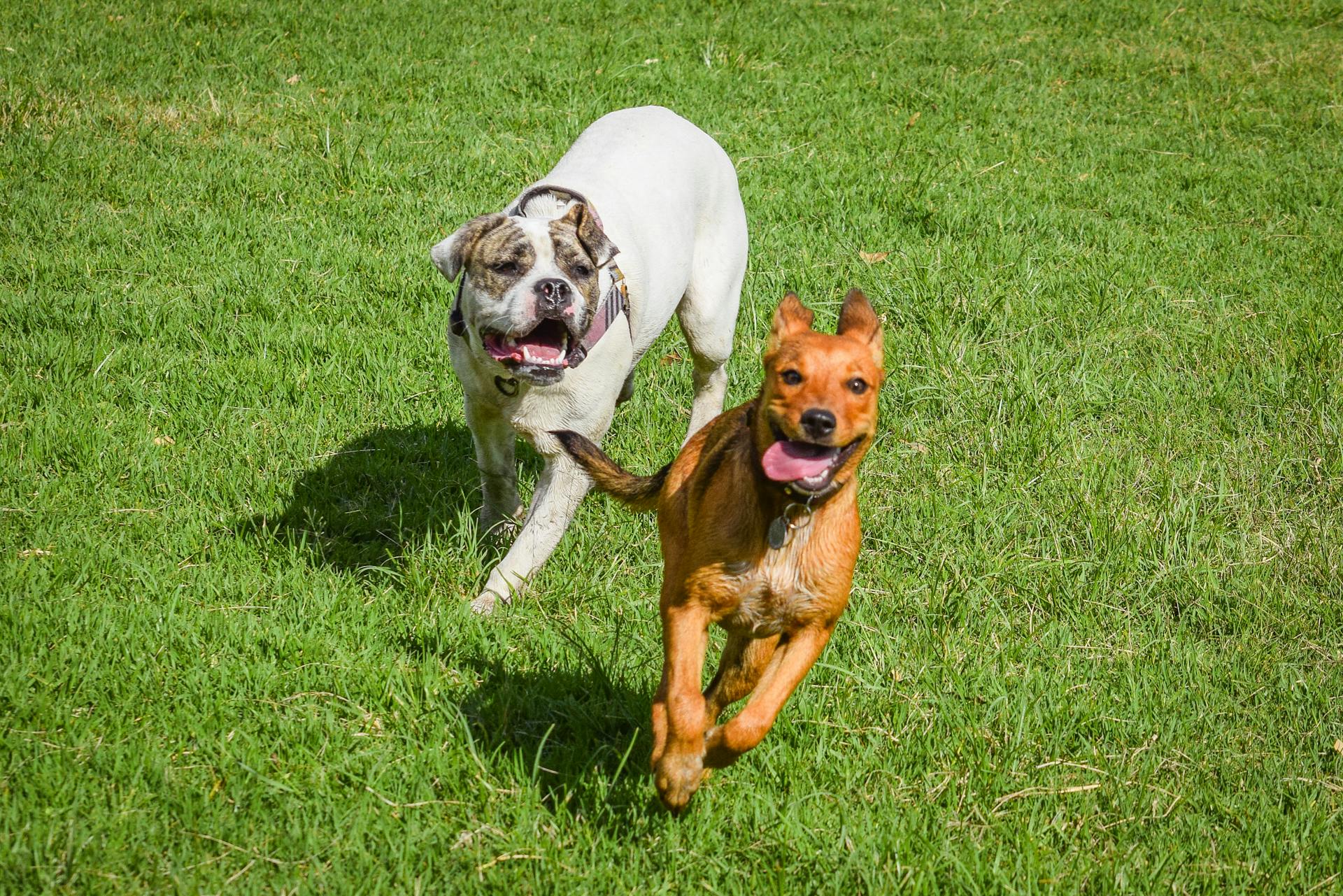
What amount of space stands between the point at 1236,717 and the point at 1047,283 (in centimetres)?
380

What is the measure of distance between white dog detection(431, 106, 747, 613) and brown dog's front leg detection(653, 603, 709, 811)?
1.57 meters

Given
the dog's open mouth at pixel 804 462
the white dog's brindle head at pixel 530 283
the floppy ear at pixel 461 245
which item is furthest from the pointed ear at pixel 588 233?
the dog's open mouth at pixel 804 462

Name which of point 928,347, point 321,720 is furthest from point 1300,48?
point 321,720

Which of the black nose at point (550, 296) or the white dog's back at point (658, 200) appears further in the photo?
the white dog's back at point (658, 200)

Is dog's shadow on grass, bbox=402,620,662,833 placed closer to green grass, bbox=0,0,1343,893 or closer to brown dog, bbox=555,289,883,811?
green grass, bbox=0,0,1343,893

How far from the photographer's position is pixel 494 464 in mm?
5395

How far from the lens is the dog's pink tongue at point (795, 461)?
3.06 m

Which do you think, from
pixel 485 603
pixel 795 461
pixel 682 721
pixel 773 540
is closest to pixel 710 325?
pixel 485 603

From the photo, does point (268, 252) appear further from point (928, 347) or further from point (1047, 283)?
point (1047, 283)

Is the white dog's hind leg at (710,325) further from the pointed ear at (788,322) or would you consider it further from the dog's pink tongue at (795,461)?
the dog's pink tongue at (795,461)

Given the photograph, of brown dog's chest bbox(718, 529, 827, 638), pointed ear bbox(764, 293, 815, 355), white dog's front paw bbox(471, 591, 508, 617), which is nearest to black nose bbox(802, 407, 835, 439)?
brown dog's chest bbox(718, 529, 827, 638)

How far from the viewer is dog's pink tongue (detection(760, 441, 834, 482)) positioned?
3.06 meters

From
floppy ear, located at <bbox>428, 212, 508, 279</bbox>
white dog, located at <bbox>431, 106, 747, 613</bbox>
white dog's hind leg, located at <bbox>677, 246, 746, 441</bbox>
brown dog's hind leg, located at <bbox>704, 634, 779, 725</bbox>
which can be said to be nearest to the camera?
brown dog's hind leg, located at <bbox>704, 634, 779, 725</bbox>

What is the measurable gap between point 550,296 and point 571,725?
1.68m
